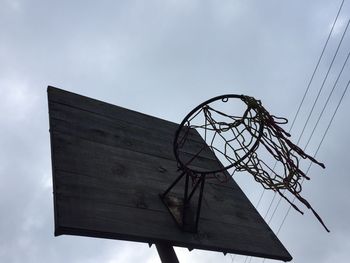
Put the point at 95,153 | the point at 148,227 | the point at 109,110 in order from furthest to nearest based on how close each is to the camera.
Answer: the point at 109,110 → the point at 95,153 → the point at 148,227

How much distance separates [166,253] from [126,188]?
0.57 m

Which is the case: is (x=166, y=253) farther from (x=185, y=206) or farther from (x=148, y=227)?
(x=185, y=206)

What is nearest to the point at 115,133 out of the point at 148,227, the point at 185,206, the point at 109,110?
the point at 109,110

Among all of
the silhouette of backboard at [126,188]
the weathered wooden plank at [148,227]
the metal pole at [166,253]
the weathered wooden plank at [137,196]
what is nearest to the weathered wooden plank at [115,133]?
the silhouette of backboard at [126,188]

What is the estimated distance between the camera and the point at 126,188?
9.71 feet

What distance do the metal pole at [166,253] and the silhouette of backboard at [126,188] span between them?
5cm

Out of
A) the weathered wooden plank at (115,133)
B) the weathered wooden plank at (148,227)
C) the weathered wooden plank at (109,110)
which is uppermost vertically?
the weathered wooden plank at (109,110)

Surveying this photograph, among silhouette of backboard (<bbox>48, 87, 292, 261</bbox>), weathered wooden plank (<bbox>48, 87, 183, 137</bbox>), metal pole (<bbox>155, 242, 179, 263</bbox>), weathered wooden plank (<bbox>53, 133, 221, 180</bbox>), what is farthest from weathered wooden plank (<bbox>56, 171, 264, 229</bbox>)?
weathered wooden plank (<bbox>48, 87, 183, 137</bbox>)

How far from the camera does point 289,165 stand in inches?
124

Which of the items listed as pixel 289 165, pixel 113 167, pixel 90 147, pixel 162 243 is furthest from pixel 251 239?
pixel 90 147

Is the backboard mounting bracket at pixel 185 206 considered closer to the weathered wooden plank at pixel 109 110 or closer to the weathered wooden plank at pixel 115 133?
the weathered wooden plank at pixel 115 133

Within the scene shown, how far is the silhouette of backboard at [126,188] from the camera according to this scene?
2564 mm

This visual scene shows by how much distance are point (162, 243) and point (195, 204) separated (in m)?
0.61

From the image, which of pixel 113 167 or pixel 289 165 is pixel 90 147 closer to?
pixel 113 167
